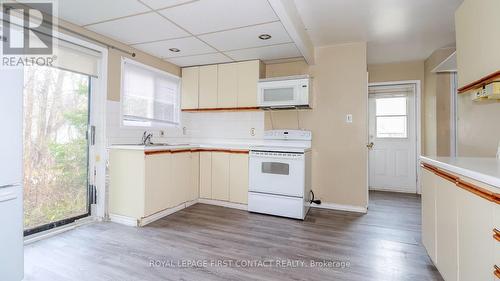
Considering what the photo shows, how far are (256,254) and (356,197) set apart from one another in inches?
75.0

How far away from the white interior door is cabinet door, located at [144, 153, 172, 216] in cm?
370

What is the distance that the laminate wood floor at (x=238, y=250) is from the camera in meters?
1.83

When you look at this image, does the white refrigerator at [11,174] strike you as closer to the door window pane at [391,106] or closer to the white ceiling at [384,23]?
the white ceiling at [384,23]

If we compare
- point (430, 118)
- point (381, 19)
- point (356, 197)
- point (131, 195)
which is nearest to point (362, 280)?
point (356, 197)

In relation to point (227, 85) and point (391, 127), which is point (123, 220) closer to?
point (227, 85)

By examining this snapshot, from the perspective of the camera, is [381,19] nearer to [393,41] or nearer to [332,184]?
[393,41]

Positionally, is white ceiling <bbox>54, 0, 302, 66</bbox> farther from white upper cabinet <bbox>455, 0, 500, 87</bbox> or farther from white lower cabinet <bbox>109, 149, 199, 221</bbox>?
white upper cabinet <bbox>455, 0, 500, 87</bbox>

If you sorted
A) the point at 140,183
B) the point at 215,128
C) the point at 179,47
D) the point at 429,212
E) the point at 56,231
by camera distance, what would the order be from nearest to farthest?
the point at 429,212, the point at 56,231, the point at 140,183, the point at 179,47, the point at 215,128

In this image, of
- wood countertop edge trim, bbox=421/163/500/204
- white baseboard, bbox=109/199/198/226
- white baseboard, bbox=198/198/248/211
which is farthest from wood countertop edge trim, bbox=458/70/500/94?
white baseboard, bbox=109/199/198/226

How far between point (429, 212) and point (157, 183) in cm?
263

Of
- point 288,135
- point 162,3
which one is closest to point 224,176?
point 288,135

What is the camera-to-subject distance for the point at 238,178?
3490 millimetres

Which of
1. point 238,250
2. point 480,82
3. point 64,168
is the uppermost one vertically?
point 480,82

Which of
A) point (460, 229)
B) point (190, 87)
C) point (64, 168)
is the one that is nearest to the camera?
point (460, 229)
